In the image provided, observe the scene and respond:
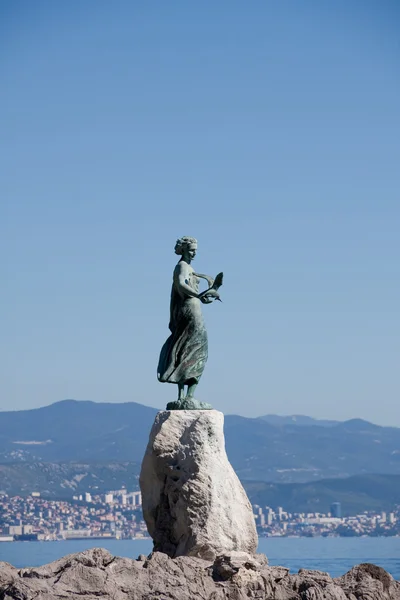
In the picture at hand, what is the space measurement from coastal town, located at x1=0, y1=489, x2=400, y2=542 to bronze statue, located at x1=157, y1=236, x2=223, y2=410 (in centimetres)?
5399

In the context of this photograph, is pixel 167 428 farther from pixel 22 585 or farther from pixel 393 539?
pixel 393 539

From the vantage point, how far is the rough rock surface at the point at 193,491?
1777cm

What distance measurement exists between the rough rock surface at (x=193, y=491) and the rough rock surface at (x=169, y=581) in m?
1.04

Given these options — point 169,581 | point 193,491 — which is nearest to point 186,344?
point 193,491

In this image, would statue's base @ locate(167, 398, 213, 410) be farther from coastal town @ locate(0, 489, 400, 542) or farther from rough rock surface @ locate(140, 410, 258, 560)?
coastal town @ locate(0, 489, 400, 542)

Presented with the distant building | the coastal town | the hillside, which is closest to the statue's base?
the coastal town

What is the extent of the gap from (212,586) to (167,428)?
110 inches

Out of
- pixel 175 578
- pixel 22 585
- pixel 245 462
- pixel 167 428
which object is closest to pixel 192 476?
pixel 167 428

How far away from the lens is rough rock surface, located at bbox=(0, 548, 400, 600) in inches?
614

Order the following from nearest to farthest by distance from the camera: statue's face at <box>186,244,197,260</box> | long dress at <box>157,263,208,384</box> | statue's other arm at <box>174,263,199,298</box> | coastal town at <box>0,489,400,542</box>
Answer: statue's other arm at <box>174,263,199,298</box>
long dress at <box>157,263,208,384</box>
statue's face at <box>186,244,197,260</box>
coastal town at <box>0,489,400,542</box>

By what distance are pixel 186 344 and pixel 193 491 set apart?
2.12 m

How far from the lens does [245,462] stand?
7254 inches

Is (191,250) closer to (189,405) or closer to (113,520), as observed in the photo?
(189,405)

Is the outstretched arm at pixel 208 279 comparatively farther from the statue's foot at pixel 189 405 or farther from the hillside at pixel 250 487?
the hillside at pixel 250 487
